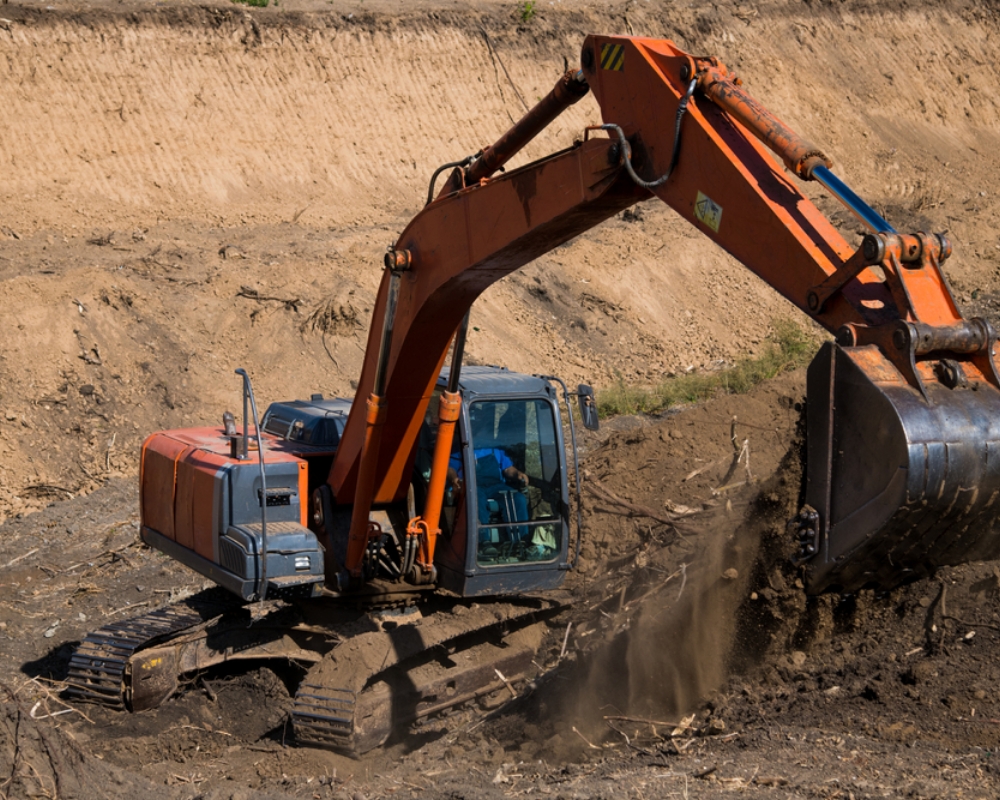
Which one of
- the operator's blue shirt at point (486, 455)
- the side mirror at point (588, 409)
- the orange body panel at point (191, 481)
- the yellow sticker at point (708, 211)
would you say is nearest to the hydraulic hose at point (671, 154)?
the yellow sticker at point (708, 211)

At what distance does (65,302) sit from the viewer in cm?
1345

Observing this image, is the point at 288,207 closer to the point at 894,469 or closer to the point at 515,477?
the point at 515,477

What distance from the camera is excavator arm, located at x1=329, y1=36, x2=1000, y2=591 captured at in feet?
12.9

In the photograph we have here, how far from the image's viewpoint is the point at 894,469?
3.87 meters

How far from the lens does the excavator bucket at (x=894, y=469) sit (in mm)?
3865

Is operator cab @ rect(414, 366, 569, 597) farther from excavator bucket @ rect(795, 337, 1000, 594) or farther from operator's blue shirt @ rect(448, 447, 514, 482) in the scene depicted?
excavator bucket @ rect(795, 337, 1000, 594)

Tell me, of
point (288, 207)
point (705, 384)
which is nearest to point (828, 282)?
point (705, 384)

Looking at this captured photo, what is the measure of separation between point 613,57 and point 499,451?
2987 mm

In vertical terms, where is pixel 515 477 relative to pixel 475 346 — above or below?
below

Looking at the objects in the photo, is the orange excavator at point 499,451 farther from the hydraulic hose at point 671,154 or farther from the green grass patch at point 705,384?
the green grass patch at point 705,384

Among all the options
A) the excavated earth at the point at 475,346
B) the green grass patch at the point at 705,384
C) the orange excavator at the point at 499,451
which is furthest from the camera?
the green grass patch at the point at 705,384

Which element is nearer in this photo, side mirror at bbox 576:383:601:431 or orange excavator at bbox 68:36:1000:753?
orange excavator at bbox 68:36:1000:753

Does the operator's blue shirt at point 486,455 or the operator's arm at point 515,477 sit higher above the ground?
the operator's blue shirt at point 486,455

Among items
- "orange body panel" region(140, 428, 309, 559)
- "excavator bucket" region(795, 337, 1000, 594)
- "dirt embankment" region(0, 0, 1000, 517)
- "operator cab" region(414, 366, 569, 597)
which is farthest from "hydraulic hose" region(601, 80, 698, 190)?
"dirt embankment" region(0, 0, 1000, 517)
